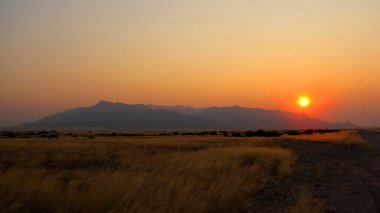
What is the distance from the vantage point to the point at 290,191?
1433 cm

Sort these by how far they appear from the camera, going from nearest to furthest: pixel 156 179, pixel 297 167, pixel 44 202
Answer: pixel 44 202
pixel 156 179
pixel 297 167

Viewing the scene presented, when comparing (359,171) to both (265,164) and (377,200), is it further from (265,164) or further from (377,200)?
(377,200)

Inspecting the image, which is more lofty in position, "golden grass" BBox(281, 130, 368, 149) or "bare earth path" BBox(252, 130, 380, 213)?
"golden grass" BBox(281, 130, 368, 149)

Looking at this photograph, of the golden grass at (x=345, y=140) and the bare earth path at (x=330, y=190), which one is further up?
the golden grass at (x=345, y=140)

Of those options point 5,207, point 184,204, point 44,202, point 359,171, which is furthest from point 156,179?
point 359,171

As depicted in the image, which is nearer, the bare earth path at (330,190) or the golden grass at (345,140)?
the bare earth path at (330,190)

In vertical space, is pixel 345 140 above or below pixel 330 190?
above

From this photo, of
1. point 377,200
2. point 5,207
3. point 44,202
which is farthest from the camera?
point 377,200

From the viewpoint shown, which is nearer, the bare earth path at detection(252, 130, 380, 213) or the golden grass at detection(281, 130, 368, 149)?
the bare earth path at detection(252, 130, 380, 213)

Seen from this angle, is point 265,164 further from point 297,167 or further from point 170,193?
point 170,193

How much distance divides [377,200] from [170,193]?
5.58 metres

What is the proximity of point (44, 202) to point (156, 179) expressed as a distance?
427 centimetres

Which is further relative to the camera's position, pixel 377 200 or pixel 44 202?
pixel 377 200

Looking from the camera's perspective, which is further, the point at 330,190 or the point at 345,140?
the point at 345,140
